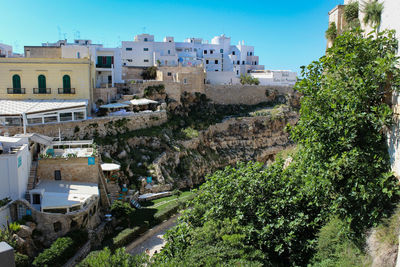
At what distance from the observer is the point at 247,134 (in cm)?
3969

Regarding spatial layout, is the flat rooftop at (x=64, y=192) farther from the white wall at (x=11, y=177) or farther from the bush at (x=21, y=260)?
the bush at (x=21, y=260)

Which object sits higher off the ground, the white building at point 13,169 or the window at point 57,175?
the white building at point 13,169

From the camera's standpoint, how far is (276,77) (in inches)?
2071

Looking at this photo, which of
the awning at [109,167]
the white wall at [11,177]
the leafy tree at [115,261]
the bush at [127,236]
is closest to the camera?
the leafy tree at [115,261]

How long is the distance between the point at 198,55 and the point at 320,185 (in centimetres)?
4559

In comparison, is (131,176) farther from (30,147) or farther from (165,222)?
(30,147)

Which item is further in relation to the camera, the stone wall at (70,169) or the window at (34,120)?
the window at (34,120)

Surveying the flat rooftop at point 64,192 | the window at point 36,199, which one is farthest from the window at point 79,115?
the window at point 36,199

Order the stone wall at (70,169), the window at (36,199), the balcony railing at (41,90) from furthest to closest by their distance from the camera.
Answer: the balcony railing at (41,90) < the stone wall at (70,169) < the window at (36,199)

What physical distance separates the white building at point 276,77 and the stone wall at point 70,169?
36003 mm

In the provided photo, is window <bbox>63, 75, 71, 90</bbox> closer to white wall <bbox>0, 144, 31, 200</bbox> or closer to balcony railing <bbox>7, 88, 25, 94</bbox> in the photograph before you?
balcony railing <bbox>7, 88, 25, 94</bbox>

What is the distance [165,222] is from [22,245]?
9.07 m

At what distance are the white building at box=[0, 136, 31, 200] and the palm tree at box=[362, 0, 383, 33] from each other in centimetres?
1649

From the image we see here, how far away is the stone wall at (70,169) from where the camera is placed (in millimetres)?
20031
